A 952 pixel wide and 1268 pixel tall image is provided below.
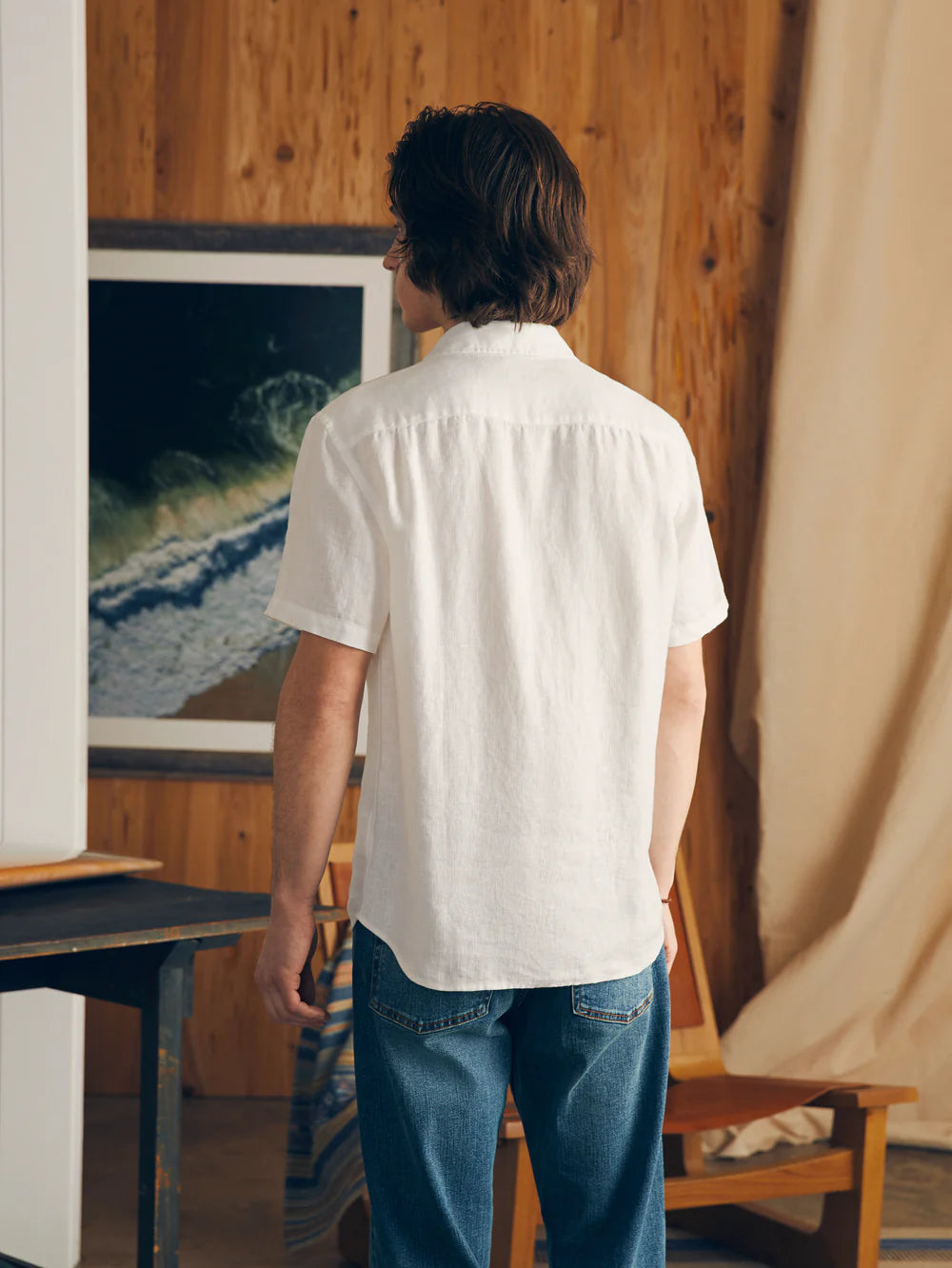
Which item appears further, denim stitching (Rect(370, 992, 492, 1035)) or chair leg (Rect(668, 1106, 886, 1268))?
chair leg (Rect(668, 1106, 886, 1268))

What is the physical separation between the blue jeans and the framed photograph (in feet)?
6.05

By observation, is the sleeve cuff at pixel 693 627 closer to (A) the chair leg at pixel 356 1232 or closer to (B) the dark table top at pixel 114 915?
(B) the dark table top at pixel 114 915

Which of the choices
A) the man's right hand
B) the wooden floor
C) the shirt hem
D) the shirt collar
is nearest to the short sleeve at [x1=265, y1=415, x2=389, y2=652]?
the shirt collar

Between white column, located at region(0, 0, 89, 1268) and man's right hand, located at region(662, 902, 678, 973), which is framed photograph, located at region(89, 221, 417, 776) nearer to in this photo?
white column, located at region(0, 0, 89, 1268)

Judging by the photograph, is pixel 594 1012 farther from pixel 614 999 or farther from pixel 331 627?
pixel 331 627

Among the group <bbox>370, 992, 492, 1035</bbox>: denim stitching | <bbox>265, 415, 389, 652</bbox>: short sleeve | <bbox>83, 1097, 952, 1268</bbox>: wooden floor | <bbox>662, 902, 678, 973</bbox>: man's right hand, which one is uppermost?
<bbox>265, 415, 389, 652</bbox>: short sleeve

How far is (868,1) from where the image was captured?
258 centimetres

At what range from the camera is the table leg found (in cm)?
145

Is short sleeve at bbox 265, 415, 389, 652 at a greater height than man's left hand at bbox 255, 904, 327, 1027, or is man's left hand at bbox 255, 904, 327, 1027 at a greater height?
short sleeve at bbox 265, 415, 389, 652

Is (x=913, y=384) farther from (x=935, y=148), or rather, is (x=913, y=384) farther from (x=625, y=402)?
(x=625, y=402)

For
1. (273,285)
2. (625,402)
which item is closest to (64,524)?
(273,285)

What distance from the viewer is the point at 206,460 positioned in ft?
8.96

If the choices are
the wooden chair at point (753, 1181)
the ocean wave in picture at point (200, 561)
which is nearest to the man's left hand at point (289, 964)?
the wooden chair at point (753, 1181)

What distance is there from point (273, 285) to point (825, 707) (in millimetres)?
1579
